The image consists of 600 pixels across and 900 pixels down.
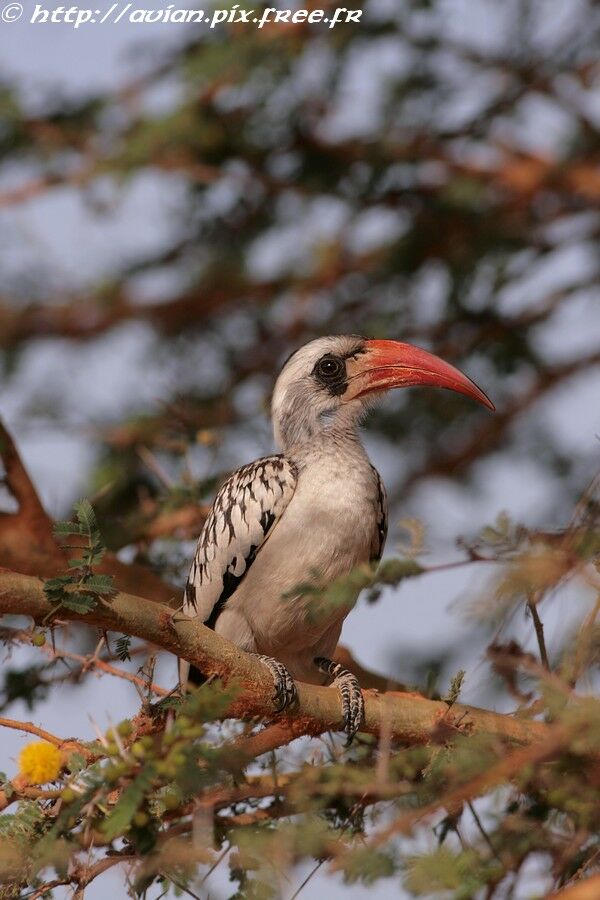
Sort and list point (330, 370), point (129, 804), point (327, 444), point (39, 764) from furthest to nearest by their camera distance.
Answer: point (330, 370)
point (327, 444)
point (39, 764)
point (129, 804)

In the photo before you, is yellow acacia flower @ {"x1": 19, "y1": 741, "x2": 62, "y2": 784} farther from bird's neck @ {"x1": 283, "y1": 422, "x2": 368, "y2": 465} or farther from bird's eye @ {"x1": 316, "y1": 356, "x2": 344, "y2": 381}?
bird's eye @ {"x1": 316, "y1": 356, "x2": 344, "y2": 381}

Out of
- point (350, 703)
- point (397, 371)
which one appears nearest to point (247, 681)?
point (350, 703)

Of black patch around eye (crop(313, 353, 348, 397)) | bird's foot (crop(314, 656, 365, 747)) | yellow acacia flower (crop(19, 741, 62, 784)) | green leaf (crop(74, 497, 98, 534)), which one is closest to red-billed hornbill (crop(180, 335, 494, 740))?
bird's foot (crop(314, 656, 365, 747))

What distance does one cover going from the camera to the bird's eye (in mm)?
5176

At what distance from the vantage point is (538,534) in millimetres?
2920

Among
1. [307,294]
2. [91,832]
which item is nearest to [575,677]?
[91,832]

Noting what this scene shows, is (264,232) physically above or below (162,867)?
above

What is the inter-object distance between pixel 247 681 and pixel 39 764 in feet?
2.21

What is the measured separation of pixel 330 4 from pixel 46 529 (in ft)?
8.75

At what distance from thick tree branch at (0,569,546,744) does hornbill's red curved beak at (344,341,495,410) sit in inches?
54.9

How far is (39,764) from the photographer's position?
10.7 feet

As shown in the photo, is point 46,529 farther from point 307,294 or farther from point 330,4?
point 330,4

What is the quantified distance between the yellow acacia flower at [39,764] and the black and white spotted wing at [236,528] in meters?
1.33

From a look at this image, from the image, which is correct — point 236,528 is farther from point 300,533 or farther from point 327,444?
point 327,444
